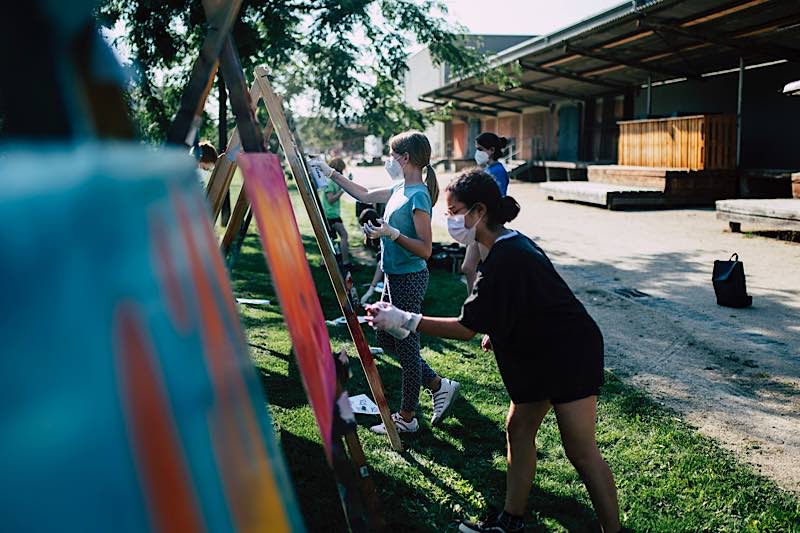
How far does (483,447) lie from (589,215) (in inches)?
525

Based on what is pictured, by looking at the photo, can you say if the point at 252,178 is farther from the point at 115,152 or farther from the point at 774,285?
the point at 774,285

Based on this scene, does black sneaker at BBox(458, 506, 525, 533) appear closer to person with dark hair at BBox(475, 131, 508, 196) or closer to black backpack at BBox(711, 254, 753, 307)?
person with dark hair at BBox(475, 131, 508, 196)

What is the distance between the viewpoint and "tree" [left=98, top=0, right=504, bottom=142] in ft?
36.1

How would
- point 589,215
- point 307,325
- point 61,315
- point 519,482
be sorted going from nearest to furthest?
point 61,315
point 307,325
point 519,482
point 589,215

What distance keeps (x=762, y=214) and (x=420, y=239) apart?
986 cm

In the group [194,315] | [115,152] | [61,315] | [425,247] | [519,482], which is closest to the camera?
[61,315]

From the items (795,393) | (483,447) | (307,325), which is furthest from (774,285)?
(307,325)

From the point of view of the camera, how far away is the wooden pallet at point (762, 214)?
11102 millimetres

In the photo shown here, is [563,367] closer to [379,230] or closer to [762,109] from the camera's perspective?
[379,230]

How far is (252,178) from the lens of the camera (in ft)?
6.53

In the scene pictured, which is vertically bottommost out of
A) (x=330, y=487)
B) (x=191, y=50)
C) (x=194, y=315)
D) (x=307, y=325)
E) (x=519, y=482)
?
(x=330, y=487)

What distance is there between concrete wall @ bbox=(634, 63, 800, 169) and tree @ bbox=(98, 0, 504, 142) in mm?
7510

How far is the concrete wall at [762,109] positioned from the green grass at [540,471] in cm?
1426

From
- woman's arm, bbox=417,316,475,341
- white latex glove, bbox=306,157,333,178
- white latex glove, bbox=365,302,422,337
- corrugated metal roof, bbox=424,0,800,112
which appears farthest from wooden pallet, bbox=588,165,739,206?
white latex glove, bbox=365,302,422,337
